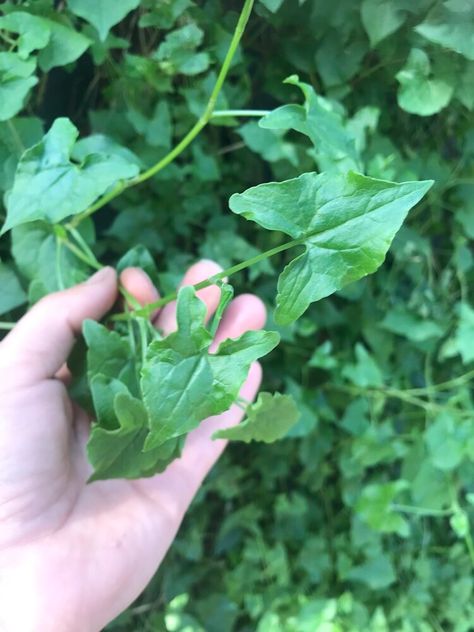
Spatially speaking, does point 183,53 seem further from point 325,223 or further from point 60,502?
point 60,502

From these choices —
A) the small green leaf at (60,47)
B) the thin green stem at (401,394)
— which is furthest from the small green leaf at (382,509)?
the small green leaf at (60,47)

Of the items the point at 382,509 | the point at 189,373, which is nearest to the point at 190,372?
the point at 189,373

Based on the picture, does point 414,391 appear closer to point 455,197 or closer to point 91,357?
point 455,197

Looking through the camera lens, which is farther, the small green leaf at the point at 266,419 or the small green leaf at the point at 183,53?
the small green leaf at the point at 183,53

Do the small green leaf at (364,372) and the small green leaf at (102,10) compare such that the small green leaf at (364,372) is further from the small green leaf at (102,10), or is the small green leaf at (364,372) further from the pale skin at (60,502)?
the small green leaf at (102,10)

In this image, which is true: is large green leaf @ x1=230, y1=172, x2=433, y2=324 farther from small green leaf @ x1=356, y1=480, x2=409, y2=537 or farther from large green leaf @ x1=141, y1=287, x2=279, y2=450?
small green leaf @ x1=356, y1=480, x2=409, y2=537
